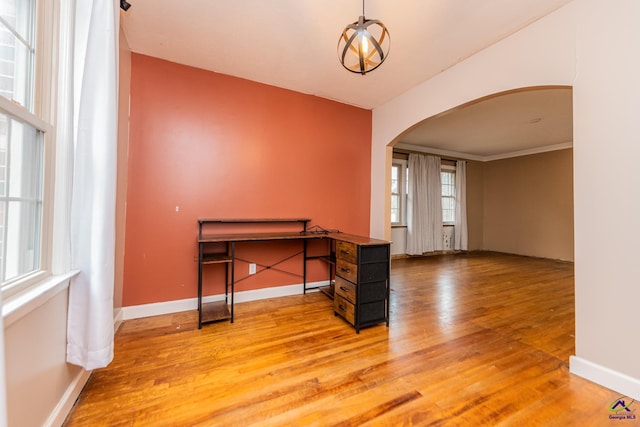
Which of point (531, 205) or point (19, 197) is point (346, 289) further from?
point (531, 205)

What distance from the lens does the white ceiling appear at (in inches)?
74.6

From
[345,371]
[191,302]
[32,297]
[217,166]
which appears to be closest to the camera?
[32,297]

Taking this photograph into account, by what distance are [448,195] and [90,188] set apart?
7039 millimetres

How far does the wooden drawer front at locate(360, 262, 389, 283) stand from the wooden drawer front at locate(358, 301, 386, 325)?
0.24 m

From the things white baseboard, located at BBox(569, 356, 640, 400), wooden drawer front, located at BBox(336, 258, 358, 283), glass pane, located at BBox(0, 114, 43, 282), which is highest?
glass pane, located at BBox(0, 114, 43, 282)

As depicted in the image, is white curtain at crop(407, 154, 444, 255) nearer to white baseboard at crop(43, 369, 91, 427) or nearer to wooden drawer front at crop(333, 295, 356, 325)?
wooden drawer front at crop(333, 295, 356, 325)

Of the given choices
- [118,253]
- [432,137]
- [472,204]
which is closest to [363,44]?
[118,253]

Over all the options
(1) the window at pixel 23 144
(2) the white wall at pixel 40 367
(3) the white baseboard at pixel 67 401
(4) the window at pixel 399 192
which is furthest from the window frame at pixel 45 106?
(4) the window at pixel 399 192

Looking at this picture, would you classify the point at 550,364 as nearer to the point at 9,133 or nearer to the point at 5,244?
the point at 5,244

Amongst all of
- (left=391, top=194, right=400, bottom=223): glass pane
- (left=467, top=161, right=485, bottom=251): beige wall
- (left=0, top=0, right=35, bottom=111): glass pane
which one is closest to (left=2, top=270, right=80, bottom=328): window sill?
(left=0, top=0, right=35, bottom=111): glass pane

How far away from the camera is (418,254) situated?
19.7ft

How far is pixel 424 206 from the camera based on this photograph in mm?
5945

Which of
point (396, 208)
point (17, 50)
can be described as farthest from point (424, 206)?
point (17, 50)

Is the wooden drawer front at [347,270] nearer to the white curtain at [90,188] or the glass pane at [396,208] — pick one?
the white curtain at [90,188]
